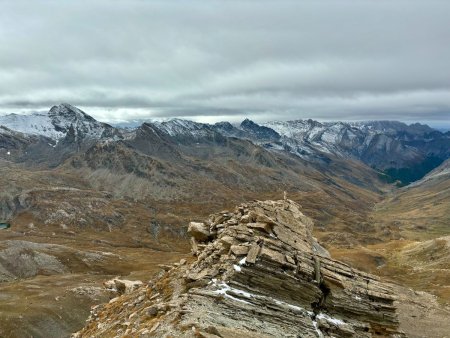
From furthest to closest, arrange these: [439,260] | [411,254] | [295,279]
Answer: [411,254], [439,260], [295,279]

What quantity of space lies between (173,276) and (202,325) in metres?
13.0

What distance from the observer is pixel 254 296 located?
38906 millimetres

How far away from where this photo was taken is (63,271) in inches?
6964

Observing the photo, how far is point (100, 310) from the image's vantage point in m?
48.1

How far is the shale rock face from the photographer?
3478 centimetres

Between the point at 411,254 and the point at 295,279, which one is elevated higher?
the point at 295,279

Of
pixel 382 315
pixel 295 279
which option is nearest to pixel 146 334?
pixel 295 279

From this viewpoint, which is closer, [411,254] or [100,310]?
[100,310]

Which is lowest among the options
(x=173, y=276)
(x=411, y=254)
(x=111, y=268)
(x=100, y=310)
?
(x=111, y=268)

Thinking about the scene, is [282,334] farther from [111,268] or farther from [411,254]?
[111,268]

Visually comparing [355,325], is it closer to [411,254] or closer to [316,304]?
[316,304]

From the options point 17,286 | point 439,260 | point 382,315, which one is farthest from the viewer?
point 439,260

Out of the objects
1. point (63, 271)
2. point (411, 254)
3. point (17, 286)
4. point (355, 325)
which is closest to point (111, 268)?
point (63, 271)

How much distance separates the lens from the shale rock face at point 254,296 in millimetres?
34781
